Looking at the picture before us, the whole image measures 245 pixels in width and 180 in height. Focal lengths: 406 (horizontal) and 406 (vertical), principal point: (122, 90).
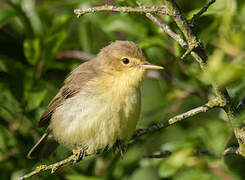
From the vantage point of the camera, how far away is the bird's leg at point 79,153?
345cm

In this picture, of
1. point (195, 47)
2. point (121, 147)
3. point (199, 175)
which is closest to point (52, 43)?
point (121, 147)

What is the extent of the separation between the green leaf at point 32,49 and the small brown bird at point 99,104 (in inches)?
17.8

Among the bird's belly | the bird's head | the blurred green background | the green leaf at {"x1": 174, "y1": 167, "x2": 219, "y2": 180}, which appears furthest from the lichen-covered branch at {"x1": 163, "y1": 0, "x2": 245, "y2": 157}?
the bird's head

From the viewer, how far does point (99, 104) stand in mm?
3523

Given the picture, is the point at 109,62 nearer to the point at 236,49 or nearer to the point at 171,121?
the point at 171,121

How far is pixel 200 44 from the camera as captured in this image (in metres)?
2.00

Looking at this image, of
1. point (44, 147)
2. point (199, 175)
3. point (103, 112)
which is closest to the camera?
point (199, 175)

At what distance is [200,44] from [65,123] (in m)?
2.13

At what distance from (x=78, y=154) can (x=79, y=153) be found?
0.04 m

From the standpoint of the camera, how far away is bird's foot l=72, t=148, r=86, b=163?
11.3ft

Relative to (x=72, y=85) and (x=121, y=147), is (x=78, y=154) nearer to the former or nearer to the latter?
(x=121, y=147)

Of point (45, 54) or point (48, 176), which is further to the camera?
point (45, 54)

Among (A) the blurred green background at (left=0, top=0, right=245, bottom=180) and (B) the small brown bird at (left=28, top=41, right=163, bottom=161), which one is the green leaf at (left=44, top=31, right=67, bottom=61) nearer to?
(A) the blurred green background at (left=0, top=0, right=245, bottom=180)

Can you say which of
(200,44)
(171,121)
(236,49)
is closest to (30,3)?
(171,121)
